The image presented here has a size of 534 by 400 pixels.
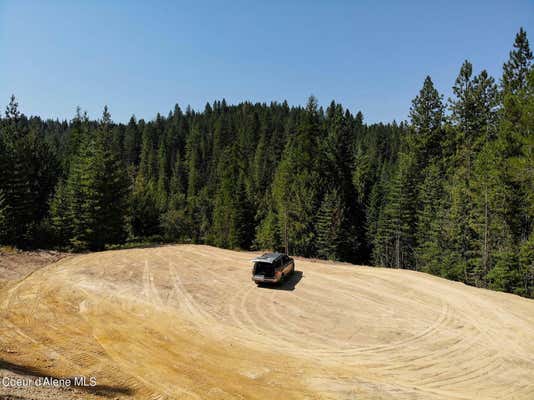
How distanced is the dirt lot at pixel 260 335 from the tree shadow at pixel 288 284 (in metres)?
0.22

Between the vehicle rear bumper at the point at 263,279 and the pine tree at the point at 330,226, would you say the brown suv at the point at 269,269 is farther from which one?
the pine tree at the point at 330,226

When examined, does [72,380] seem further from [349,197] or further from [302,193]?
[349,197]

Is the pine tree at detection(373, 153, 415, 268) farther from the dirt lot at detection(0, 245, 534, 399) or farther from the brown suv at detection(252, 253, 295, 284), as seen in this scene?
the brown suv at detection(252, 253, 295, 284)

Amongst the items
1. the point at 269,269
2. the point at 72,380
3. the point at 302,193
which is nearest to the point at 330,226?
the point at 302,193

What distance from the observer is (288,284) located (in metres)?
20.5

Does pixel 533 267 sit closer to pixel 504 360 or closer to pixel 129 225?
pixel 504 360

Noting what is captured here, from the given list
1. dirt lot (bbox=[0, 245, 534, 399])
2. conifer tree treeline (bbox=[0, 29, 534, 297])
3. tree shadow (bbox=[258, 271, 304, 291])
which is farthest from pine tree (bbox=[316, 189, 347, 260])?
tree shadow (bbox=[258, 271, 304, 291])

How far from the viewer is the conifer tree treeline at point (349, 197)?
3105 centimetres

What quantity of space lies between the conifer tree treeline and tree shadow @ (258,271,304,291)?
58.0ft

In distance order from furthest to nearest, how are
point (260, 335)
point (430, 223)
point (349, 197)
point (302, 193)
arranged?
point (349, 197) → point (302, 193) → point (430, 223) → point (260, 335)

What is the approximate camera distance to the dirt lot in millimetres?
10484

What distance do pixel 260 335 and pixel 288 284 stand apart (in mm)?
6513

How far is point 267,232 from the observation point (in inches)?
2205

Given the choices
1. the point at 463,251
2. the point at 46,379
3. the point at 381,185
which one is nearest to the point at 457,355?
the point at 46,379
